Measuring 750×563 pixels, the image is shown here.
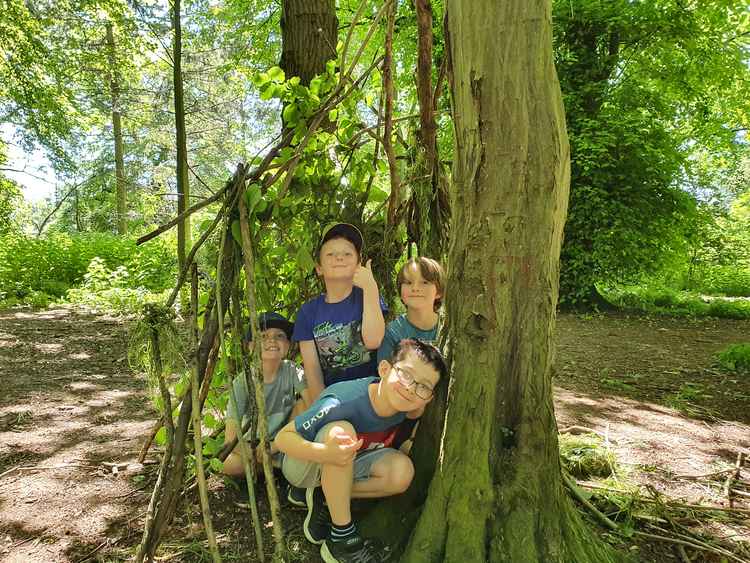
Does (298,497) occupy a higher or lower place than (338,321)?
lower

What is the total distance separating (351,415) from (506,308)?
75 cm

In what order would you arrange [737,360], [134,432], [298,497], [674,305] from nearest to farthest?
[298,497], [134,432], [737,360], [674,305]

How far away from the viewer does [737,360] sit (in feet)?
19.0

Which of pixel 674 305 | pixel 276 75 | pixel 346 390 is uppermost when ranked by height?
pixel 276 75

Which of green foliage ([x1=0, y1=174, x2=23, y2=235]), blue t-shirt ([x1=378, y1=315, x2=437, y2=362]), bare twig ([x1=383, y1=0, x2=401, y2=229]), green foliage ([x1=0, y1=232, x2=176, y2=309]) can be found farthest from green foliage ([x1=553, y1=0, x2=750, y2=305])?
green foliage ([x1=0, y1=174, x2=23, y2=235])

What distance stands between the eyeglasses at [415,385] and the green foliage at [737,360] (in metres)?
5.38

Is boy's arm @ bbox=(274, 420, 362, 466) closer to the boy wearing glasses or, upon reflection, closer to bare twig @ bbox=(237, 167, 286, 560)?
the boy wearing glasses

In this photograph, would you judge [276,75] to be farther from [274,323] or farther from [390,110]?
[274,323]

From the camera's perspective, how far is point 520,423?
187 cm

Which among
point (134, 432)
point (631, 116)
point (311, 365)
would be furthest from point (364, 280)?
point (631, 116)

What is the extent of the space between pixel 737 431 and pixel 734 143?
31.9 ft

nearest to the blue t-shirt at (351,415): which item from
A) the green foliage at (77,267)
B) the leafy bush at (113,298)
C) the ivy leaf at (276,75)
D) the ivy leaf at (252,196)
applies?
the ivy leaf at (252,196)

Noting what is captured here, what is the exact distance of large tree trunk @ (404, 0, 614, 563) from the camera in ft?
5.90

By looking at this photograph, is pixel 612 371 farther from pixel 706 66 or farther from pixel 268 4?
pixel 268 4
